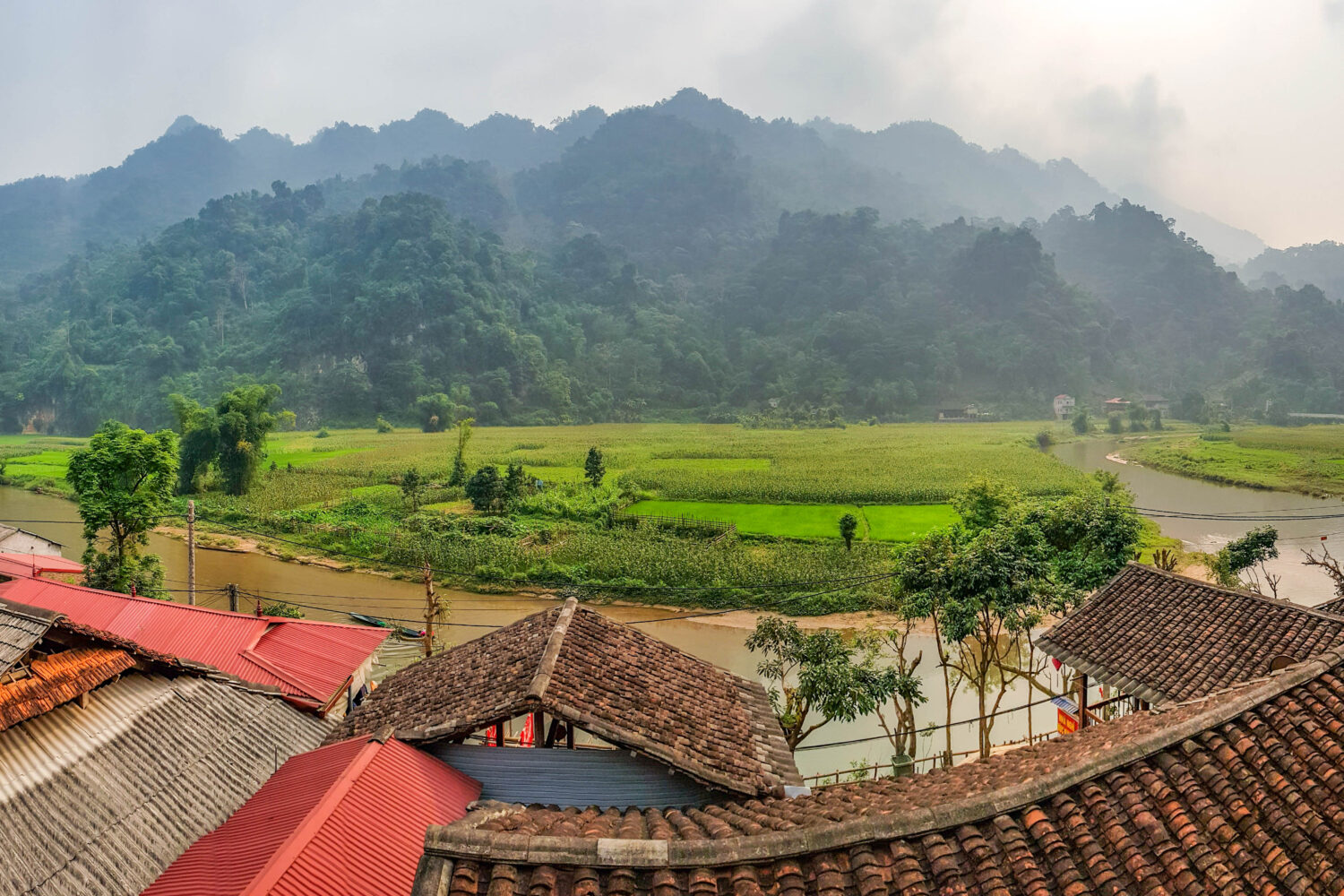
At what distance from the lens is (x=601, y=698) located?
19.0ft

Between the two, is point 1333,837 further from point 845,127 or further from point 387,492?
point 845,127

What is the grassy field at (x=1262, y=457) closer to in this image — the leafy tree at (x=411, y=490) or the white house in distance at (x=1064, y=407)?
the white house in distance at (x=1064, y=407)

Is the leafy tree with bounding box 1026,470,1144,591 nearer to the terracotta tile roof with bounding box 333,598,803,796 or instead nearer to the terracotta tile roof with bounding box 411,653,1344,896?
the terracotta tile roof with bounding box 333,598,803,796

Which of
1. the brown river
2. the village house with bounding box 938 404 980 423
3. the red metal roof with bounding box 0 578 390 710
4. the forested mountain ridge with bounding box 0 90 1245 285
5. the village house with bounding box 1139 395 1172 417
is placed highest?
the forested mountain ridge with bounding box 0 90 1245 285

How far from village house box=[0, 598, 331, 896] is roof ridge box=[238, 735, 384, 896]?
148 cm

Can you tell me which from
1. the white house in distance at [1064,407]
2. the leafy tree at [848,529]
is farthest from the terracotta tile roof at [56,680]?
the white house in distance at [1064,407]

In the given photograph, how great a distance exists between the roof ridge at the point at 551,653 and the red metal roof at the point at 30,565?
11209mm

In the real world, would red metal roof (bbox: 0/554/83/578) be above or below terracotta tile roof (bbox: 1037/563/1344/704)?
below

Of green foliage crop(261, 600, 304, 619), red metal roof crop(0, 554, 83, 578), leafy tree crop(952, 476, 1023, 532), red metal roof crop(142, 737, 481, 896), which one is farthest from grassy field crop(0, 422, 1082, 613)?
red metal roof crop(142, 737, 481, 896)

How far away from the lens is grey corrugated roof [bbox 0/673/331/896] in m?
4.66

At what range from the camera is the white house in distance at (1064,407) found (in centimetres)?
6431

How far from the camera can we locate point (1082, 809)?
121 inches

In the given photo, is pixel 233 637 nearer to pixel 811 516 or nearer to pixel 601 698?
pixel 601 698

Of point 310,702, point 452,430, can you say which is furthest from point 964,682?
point 452,430
